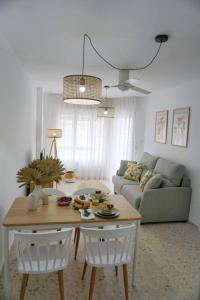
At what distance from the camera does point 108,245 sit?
5.90ft

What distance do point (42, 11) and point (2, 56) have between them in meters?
0.85

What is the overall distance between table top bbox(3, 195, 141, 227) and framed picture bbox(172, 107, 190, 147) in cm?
220

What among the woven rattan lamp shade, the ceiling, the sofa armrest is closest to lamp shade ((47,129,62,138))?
the ceiling

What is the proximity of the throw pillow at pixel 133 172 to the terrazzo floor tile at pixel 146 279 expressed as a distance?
1.78m

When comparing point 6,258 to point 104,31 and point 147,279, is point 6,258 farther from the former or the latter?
point 104,31

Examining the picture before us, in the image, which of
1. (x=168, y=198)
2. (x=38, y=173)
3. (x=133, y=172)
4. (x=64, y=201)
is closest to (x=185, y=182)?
(x=168, y=198)

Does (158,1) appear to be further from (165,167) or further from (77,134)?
(77,134)

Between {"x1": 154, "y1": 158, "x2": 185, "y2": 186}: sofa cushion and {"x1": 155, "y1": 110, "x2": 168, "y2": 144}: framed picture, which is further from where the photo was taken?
{"x1": 155, "y1": 110, "x2": 168, "y2": 144}: framed picture

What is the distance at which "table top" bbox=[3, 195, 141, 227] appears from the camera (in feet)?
5.95

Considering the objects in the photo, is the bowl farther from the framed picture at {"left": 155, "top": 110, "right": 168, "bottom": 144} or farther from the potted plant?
the framed picture at {"left": 155, "top": 110, "right": 168, "bottom": 144}

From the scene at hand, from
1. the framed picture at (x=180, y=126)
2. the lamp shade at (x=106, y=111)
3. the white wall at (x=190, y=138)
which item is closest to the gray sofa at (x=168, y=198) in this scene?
the white wall at (x=190, y=138)

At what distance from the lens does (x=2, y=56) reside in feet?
7.51

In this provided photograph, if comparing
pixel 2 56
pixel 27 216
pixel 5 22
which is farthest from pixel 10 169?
pixel 5 22

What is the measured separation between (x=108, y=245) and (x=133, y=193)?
2.11 m
